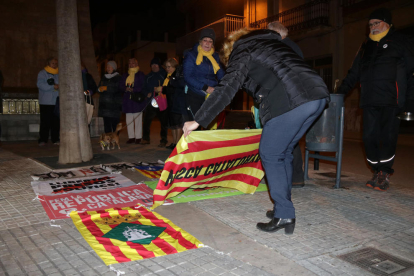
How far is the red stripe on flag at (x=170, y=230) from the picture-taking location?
110 inches

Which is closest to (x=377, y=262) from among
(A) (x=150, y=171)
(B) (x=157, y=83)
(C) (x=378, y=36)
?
(C) (x=378, y=36)

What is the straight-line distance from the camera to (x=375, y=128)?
4770 mm

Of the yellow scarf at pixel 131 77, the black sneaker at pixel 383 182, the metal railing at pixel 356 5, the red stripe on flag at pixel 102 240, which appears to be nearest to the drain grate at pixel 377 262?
the red stripe on flag at pixel 102 240

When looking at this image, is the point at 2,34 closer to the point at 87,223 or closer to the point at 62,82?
the point at 62,82

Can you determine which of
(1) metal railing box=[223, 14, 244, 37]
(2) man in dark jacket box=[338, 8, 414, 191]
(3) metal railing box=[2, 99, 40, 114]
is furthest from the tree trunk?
(1) metal railing box=[223, 14, 244, 37]

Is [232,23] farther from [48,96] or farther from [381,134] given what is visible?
[381,134]

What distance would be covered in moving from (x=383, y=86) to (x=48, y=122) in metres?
7.34

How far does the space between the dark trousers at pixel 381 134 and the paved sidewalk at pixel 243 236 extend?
1.33ft

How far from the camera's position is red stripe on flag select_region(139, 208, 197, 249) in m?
2.79

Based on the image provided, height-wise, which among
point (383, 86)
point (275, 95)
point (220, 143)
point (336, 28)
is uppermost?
point (336, 28)

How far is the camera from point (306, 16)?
20.1 m

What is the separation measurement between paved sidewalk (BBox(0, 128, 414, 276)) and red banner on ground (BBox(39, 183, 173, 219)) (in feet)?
0.45

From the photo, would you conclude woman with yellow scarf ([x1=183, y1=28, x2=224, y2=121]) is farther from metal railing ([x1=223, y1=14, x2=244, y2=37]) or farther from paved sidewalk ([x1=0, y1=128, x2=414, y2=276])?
metal railing ([x1=223, y1=14, x2=244, y2=37])

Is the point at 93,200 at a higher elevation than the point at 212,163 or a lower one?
lower
